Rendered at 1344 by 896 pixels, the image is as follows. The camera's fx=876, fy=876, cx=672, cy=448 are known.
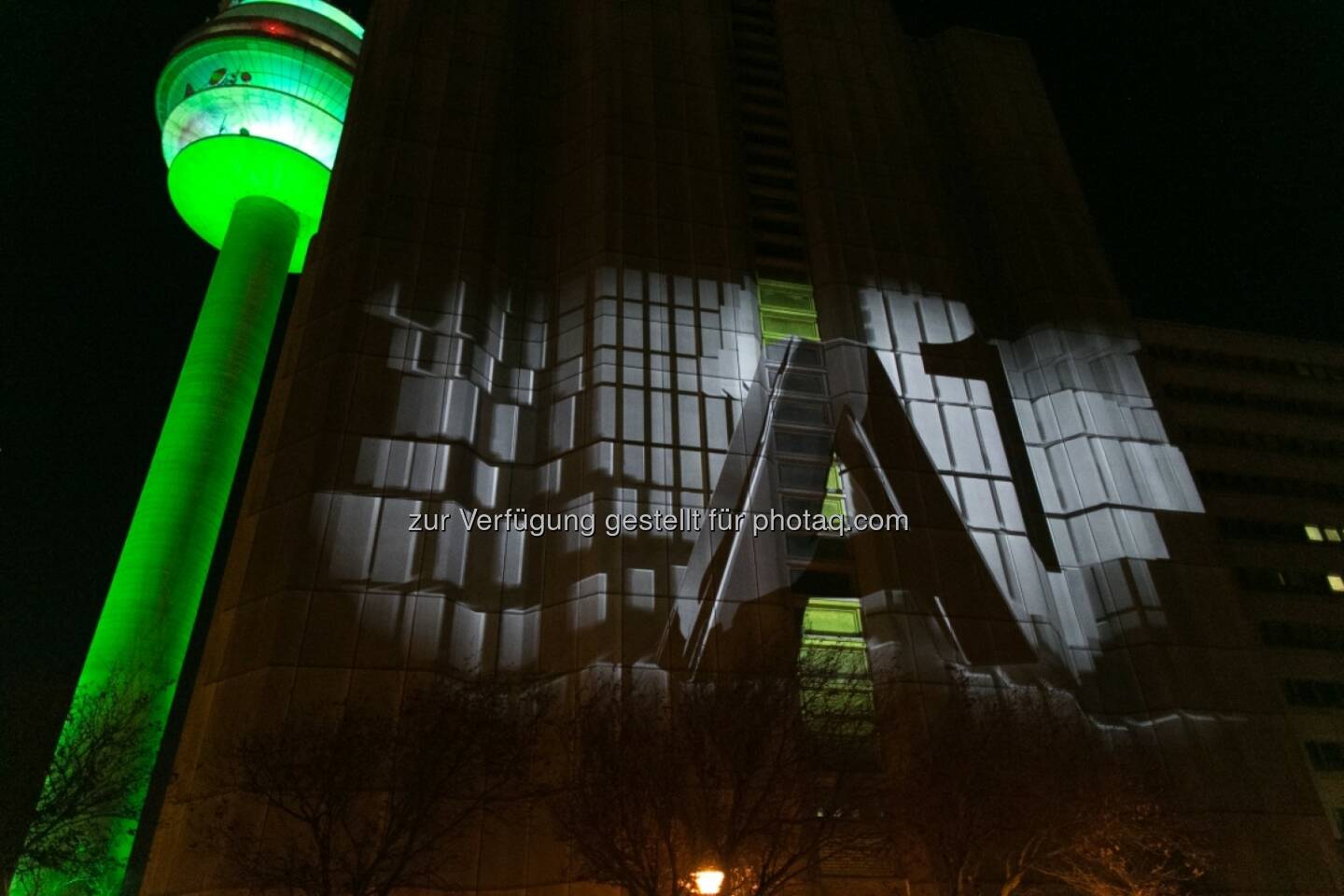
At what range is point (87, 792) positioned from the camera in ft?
76.4

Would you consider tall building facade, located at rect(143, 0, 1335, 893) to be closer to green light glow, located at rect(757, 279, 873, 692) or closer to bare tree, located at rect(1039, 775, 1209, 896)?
green light glow, located at rect(757, 279, 873, 692)

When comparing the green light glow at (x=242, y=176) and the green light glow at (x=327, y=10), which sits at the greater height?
the green light glow at (x=327, y=10)

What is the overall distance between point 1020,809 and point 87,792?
24.9m

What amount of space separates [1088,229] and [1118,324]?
6438 millimetres

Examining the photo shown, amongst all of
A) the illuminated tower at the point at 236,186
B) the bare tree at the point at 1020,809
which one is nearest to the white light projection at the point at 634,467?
the bare tree at the point at 1020,809

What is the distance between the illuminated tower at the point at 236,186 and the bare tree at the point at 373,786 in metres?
24.3

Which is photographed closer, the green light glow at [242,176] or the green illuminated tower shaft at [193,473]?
the green illuminated tower shaft at [193,473]

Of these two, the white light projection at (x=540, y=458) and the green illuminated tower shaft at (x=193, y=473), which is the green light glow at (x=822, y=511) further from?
the green illuminated tower shaft at (x=193, y=473)

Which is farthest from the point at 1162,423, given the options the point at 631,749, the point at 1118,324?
the point at 631,749

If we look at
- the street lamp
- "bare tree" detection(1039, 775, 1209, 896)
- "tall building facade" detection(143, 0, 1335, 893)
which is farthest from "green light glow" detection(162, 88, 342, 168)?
"bare tree" detection(1039, 775, 1209, 896)

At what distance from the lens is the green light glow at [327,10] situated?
5834cm

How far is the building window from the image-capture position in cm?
4650

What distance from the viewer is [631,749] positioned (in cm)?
2148

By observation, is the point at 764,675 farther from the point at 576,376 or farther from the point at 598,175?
the point at 598,175
